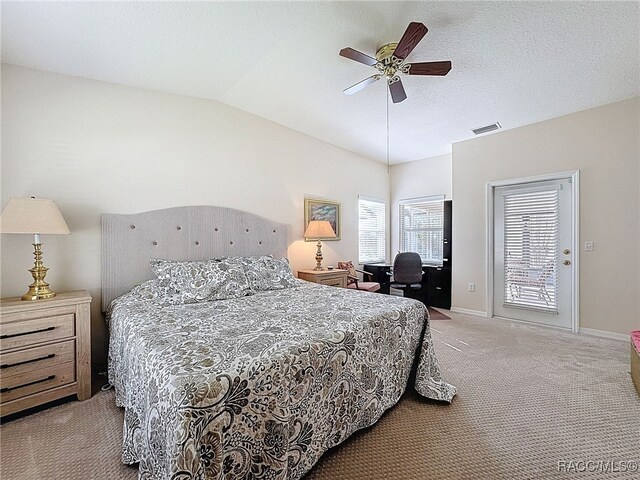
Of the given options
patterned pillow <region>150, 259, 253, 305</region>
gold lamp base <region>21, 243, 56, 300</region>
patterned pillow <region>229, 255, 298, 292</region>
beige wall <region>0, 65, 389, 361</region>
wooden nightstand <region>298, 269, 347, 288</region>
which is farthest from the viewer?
wooden nightstand <region>298, 269, 347, 288</region>

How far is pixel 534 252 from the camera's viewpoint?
12.6 feet

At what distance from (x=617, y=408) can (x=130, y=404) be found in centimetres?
306

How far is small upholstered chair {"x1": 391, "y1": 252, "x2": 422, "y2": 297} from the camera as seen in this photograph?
4.20 meters

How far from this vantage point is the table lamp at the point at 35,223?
193 cm

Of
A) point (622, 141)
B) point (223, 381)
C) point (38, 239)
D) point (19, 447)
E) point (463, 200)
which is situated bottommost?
point (19, 447)

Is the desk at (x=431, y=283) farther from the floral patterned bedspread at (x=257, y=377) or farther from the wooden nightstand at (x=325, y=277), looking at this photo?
the floral patterned bedspread at (x=257, y=377)

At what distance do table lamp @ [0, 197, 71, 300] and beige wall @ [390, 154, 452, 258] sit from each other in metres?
4.98

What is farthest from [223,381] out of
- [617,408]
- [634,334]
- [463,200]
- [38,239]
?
[463,200]

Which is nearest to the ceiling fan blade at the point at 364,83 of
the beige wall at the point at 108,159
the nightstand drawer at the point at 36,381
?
the beige wall at the point at 108,159

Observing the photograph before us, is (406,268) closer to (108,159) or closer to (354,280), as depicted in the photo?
(354,280)

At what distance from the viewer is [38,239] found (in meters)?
2.12

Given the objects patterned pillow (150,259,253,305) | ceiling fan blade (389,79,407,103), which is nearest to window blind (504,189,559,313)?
ceiling fan blade (389,79,407,103)

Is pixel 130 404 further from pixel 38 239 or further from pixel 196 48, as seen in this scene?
pixel 196 48

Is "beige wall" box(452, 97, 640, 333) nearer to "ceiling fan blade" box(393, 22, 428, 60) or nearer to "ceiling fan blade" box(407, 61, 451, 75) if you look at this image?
"ceiling fan blade" box(407, 61, 451, 75)
